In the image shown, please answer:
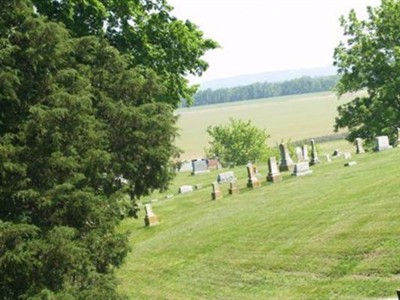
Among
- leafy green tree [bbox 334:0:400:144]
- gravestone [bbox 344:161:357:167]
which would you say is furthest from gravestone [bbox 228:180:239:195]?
leafy green tree [bbox 334:0:400:144]

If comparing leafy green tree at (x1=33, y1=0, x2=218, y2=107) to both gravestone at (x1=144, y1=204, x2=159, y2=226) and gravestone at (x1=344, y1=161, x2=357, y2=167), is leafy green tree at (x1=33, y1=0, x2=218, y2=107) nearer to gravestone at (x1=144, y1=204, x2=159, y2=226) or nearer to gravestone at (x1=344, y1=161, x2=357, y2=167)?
gravestone at (x1=144, y1=204, x2=159, y2=226)

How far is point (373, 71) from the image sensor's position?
39.4 meters

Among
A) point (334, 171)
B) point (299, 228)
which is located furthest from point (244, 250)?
point (334, 171)

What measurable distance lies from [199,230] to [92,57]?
23.0ft

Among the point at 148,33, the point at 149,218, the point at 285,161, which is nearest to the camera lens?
the point at 148,33

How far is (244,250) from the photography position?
51.5 feet

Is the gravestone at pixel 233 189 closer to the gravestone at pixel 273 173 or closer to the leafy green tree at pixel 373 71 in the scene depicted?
the gravestone at pixel 273 173

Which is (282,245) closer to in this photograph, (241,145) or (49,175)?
(49,175)

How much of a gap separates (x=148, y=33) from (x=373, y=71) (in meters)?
24.5

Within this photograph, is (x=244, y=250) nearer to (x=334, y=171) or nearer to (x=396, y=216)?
(x=396, y=216)

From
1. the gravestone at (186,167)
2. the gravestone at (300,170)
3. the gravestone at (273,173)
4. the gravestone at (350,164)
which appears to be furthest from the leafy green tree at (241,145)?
the gravestone at (273,173)

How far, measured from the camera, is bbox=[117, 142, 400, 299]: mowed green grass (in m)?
12.4

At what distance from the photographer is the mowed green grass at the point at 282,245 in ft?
40.7

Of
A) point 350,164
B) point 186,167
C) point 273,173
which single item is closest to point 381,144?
point 350,164
